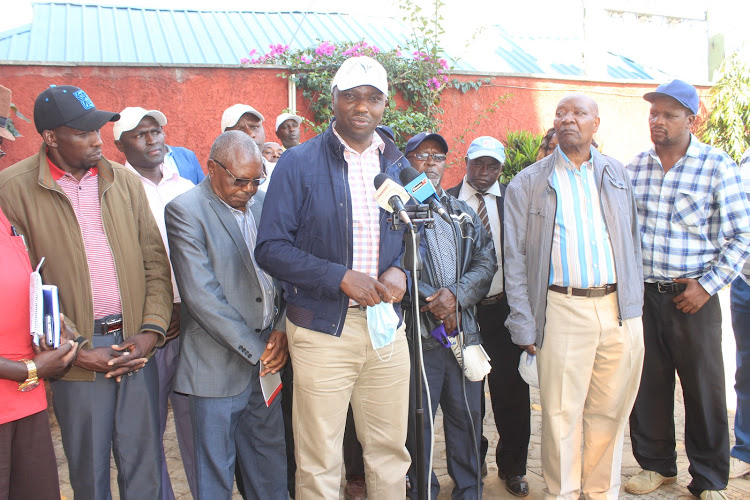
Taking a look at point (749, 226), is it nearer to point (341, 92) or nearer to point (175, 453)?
point (341, 92)

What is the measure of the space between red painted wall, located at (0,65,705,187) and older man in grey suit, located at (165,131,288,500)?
444 cm

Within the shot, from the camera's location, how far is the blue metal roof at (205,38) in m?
9.88

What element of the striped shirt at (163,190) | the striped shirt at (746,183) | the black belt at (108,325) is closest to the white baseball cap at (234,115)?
the striped shirt at (163,190)

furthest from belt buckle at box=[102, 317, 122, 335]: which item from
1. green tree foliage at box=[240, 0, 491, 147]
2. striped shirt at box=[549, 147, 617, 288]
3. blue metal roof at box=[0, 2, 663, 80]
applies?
blue metal roof at box=[0, 2, 663, 80]

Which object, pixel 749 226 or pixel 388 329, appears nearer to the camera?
pixel 388 329

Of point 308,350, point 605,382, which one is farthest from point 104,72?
point 605,382

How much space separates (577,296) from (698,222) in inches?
38.9

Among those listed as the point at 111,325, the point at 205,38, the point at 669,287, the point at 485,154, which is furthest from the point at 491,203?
the point at 205,38

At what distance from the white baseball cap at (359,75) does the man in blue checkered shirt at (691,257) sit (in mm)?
1959

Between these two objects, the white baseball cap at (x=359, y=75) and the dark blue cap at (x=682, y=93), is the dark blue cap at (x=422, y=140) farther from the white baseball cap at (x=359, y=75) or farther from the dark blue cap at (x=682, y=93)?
the dark blue cap at (x=682, y=93)

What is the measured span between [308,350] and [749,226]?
287 cm

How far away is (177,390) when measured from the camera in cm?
311

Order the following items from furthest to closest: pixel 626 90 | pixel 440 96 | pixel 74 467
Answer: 1. pixel 626 90
2. pixel 440 96
3. pixel 74 467

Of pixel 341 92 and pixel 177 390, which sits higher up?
pixel 341 92
